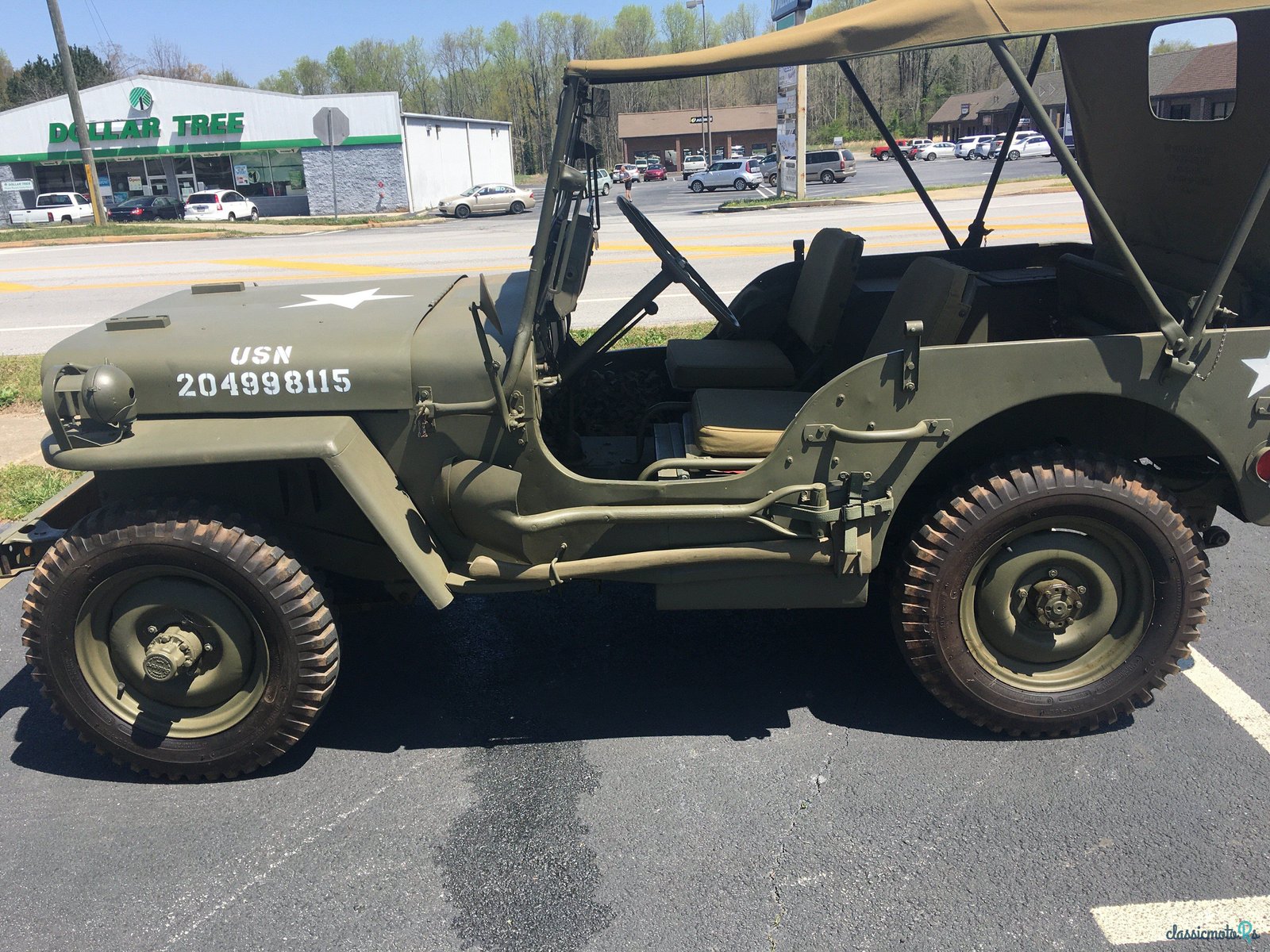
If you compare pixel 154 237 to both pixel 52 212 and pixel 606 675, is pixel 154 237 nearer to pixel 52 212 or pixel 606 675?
pixel 52 212

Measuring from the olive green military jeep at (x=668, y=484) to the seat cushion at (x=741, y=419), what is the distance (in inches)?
0.5

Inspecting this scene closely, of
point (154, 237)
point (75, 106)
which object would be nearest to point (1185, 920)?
point (154, 237)

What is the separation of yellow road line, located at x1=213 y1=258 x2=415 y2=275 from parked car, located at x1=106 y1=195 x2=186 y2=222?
909 inches

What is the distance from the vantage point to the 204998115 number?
10.0 ft

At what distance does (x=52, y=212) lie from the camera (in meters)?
37.5

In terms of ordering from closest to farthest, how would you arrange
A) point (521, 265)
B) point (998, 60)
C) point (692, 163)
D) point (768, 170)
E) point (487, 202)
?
point (998, 60) → point (521, 265) → point (487, 202) → point (768, 170) → point (692, 163)

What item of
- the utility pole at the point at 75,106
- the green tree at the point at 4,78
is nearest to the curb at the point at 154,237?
the utility pole at the point at 75,106

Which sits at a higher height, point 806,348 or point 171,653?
point 806,348

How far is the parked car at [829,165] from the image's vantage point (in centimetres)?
3881

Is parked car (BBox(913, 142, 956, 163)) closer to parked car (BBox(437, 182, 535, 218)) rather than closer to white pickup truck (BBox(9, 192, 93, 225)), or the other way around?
parked car (BBox(437, 182, 535, 218))

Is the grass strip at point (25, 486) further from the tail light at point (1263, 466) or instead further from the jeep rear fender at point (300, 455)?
the tail light at point (1263, 466)

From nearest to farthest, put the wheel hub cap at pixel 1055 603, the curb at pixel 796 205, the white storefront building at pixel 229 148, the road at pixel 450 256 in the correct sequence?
the wheel hub cap at pixel 1055 603 < the road at pixel 450 256 < the curb at pixel 796 205 < the white storefront building at pixel 229 148

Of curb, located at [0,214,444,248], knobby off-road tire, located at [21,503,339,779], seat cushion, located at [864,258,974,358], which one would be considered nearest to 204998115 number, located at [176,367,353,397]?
knobby off-road tire, located at [21,503,339,779]

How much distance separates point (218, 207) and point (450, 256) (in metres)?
23.0
